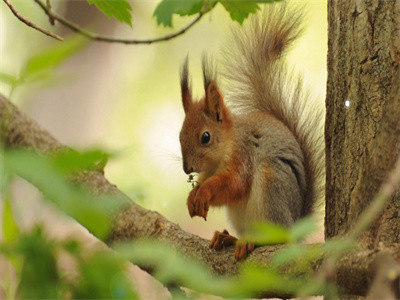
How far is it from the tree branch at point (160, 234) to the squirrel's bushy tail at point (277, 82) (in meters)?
0.51

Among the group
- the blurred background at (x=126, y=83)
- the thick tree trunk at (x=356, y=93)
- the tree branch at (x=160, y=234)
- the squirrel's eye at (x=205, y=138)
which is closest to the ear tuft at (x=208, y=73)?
the squirrel's eye at (x=205, y=138)

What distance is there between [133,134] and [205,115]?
3.01 metres

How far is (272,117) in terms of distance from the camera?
5.54 feet

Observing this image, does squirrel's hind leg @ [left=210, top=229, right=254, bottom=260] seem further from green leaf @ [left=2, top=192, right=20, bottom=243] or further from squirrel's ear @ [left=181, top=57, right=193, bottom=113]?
green leaf @ [left=2, top=192, right=20, bottom=243]

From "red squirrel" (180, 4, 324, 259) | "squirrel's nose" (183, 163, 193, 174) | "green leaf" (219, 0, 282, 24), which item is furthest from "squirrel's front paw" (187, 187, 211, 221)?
"green leaf" (219, 0, 282, 24)

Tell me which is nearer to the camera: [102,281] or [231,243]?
[102,281]

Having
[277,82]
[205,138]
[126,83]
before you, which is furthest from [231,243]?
[126,83]

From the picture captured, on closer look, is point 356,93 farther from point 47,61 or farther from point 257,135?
point 47,61

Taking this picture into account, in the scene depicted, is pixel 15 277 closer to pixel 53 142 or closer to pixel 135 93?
pixel 53 142

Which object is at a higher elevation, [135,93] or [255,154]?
[135,93]

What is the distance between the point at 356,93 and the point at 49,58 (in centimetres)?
97

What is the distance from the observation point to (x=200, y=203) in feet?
4.62

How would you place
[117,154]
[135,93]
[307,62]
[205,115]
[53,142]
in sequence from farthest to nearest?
[135,93], [307,62], [205,115], [53,142], [117,154]

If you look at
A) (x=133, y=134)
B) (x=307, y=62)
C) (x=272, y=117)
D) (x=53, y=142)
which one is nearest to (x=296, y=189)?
(x=272, y=117)
